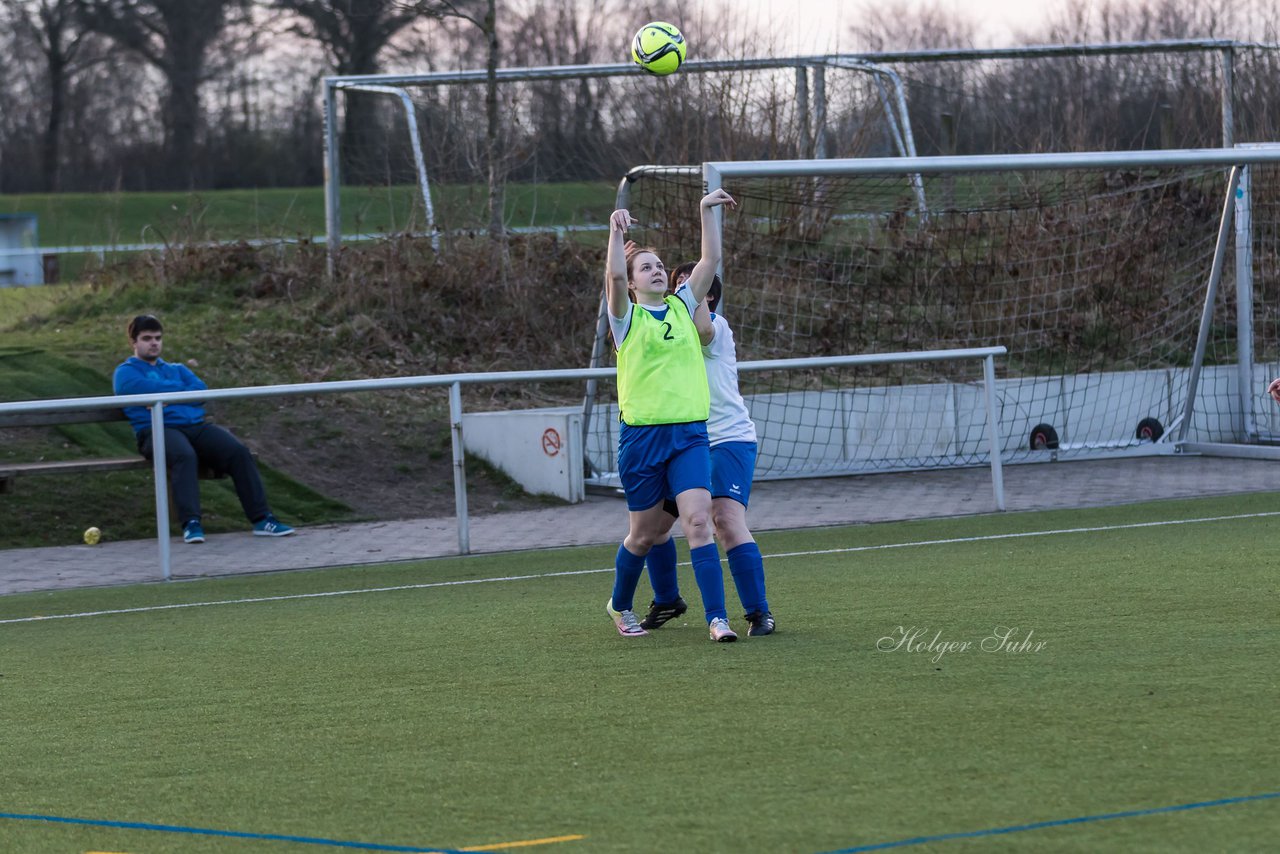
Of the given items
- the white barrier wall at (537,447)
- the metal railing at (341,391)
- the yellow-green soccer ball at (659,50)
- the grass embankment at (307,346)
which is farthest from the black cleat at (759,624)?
the grass embankment at (307,346)

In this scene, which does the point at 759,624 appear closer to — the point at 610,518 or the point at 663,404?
→ the point at 663,404

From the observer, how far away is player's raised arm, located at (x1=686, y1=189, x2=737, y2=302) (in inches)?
278

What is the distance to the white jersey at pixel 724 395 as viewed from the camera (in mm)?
7422

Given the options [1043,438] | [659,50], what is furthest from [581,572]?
[1043,438]

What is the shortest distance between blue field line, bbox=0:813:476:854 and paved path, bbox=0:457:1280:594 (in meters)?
5.92

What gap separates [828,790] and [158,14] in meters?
46.5

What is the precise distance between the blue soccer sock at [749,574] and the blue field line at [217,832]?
3070mm

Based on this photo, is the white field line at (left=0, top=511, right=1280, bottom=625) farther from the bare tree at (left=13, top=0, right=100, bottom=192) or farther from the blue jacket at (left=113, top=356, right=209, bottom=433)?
the bare tree at (left=13, top=0, right=100, bottom=192)

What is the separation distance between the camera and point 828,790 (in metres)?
4.43

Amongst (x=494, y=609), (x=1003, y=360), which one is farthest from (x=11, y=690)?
(x=1003, y=360)

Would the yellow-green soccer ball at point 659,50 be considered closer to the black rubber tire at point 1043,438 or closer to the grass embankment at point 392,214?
the black rubber tire at point 1043,438

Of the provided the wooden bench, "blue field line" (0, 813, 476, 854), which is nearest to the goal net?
the wooden bench

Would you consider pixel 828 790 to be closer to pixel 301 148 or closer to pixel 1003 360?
pixel 1003 360

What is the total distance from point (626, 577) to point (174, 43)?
43.3m
